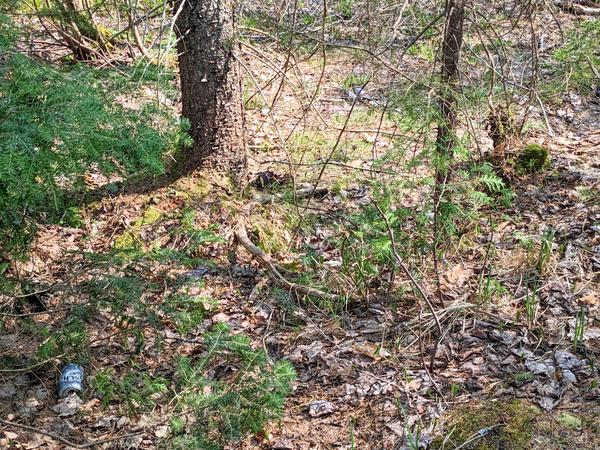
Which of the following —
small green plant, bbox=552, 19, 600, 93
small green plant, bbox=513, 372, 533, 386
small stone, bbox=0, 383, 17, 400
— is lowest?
small stone, bbox=0, 383, 17, 400

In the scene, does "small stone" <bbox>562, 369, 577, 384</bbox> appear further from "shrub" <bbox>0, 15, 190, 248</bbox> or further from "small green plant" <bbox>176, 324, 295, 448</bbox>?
"shrub" <bbox>0, 15, 190, 248</bbox>

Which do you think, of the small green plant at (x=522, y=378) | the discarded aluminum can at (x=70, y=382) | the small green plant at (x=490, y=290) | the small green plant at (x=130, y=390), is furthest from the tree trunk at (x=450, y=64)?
the discarded aluminum can at (x=70, y=382)

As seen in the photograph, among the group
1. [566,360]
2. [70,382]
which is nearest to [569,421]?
[566,360]

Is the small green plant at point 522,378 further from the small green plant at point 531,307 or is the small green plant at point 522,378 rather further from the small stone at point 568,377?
the small green plant at point 531,307

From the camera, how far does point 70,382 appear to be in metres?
3.87

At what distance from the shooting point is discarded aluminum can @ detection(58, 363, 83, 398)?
386cm

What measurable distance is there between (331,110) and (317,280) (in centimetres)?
266

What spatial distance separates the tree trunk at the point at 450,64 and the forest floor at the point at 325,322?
455 millimetres

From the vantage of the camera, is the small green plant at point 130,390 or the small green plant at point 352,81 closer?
the small green plant at point 130,390

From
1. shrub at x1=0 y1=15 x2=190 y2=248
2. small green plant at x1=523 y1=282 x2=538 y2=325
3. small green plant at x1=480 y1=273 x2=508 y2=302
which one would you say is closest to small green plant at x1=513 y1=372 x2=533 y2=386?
small green plant at x1=523 y1=282 x2=538 y2=325

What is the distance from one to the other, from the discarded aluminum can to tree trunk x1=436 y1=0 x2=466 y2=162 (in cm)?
242

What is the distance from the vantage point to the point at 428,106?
3672mm

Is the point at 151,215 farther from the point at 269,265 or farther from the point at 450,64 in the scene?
the point at 450,64

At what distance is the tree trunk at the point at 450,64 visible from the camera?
13.0 ft
